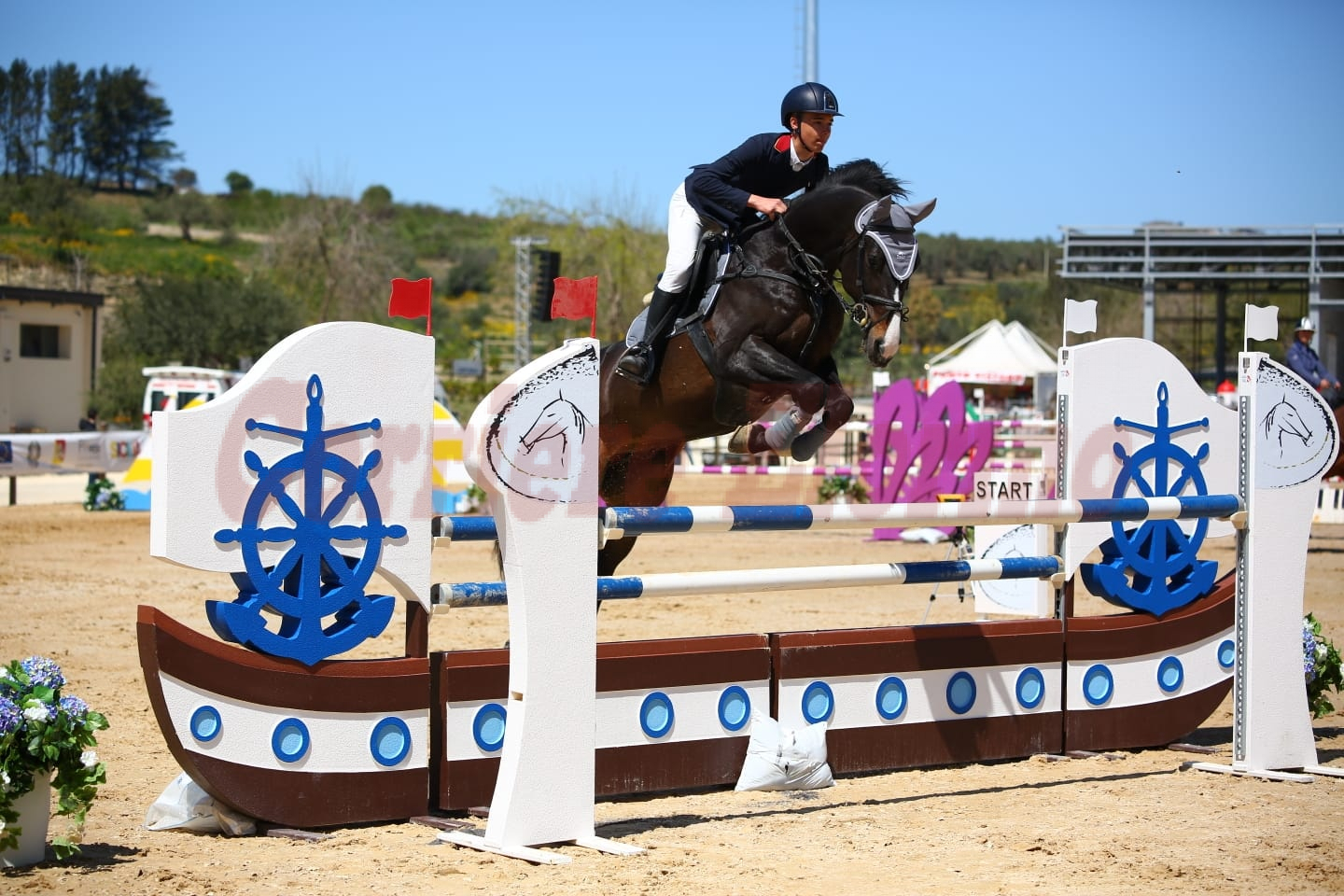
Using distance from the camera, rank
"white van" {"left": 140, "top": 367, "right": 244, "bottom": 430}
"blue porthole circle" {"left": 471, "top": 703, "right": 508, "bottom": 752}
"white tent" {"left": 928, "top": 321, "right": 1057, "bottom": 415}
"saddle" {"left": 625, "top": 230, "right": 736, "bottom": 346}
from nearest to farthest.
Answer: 1. "blue porthole circle" {"left": 471, "top": 703, "right": 508, "bottom": 752}
2. "saddle" {"left": 625, "top": 230, "right": 736, "bottom": 346}
3. "white van" {"left": 140, "top": 367, "right": 244, "bottom": 430}
4. "white tent" {"left": 928, "top": 321, "right": 1057, "bottom": 415}

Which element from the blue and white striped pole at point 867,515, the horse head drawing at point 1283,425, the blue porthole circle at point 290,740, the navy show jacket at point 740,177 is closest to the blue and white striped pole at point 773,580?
the blue and white striped pole at point 867,515

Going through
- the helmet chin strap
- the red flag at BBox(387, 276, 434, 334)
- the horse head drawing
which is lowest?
the horse head drawing

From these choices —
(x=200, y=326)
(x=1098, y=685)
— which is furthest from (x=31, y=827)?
(x=200, y=326)

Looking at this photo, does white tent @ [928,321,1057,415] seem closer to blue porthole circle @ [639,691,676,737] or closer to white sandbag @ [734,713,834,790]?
white sandbag @ [734,713,834,790]

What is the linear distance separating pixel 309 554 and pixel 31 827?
2.93 feet

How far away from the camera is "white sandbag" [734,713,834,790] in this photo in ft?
13.4

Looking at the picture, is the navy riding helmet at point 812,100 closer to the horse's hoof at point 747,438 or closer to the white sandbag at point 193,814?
the horse's hoof at point 747,438

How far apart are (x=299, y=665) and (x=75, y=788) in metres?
0.59

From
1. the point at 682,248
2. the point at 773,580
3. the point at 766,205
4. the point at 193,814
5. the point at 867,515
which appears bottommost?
the point at 193,814

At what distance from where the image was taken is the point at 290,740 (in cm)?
342

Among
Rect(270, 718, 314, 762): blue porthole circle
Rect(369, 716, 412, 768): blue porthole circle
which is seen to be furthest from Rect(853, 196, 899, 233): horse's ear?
Rect(270, 718, 314, 762): blue porthole circle

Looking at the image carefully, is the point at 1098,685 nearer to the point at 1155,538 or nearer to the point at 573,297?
A: the point at 1155,538

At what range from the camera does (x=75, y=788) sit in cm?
313

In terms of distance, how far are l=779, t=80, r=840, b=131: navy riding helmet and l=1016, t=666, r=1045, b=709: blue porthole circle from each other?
82.1 inches
